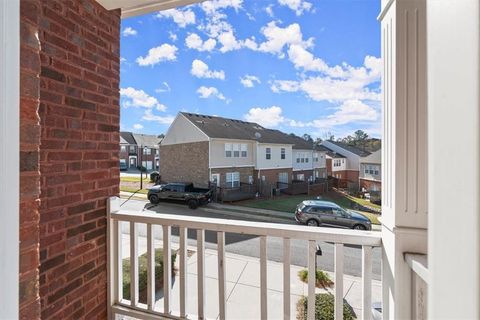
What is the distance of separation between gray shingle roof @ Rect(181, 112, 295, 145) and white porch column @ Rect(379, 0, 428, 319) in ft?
11.0

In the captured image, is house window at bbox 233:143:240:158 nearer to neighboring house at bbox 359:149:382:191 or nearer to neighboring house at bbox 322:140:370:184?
neighboring house at bbox 322:140:370:184

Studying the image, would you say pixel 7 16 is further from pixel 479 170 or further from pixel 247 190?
pixel 247 190

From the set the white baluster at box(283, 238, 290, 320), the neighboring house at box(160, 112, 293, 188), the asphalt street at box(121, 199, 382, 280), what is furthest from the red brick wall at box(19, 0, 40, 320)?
the neighboring house at box(160, 112, 293, 188)

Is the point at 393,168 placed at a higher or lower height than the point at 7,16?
lower

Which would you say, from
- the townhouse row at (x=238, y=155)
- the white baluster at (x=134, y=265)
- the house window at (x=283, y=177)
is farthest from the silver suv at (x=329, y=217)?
the house window at (x=283, y=177)

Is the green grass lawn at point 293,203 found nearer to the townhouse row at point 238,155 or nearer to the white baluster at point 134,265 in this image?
the townhouse row at point 238,155

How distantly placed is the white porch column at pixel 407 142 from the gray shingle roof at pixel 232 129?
11.0 ft

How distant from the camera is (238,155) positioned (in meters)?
6.36

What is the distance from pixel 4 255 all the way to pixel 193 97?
2792 mm

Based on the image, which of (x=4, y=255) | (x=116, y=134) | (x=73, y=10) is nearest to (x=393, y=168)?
(x=4, y=255)

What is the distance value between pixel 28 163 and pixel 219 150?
4856 mm

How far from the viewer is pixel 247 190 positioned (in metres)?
4.27

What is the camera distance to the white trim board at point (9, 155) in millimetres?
456

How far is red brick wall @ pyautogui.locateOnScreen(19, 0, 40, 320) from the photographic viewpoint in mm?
569
